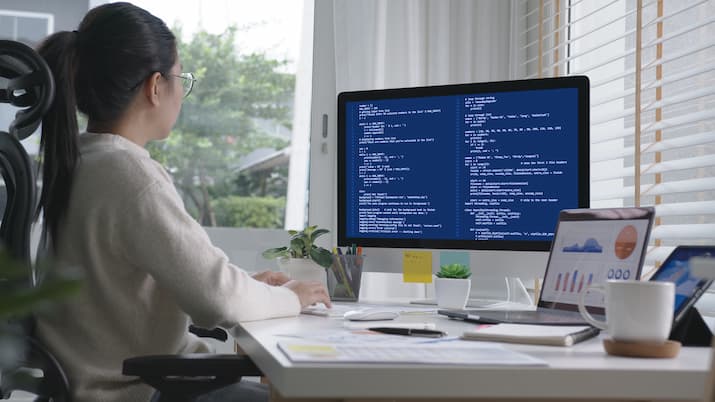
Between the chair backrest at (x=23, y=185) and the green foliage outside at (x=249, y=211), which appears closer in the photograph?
the chair backrest at (x=23, y=185)

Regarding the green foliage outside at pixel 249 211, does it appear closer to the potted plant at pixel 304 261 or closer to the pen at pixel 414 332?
the potted plant at pixel 304 261

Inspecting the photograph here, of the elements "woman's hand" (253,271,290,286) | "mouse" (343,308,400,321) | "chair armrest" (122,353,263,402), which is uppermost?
"woman's hand" (253,271,290,286)

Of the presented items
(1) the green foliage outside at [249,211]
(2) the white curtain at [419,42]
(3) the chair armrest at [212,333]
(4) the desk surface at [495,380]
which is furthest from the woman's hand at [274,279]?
(1) the green foliage outside at [249,211]

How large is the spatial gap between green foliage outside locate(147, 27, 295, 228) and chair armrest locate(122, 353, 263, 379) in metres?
2.49

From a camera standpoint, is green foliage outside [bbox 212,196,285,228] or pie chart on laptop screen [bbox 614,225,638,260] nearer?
pie chart on laptop screen [bbox 614,225,638,260]

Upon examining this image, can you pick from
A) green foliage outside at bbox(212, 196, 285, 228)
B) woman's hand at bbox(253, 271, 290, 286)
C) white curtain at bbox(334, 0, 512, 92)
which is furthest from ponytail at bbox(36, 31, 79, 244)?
green foliage outside at bbox(212, 196, 285, 228)

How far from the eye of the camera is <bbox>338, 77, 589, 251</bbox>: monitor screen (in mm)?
1831

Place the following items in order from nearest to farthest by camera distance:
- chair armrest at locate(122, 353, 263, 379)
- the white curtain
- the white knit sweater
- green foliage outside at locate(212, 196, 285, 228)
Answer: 1. chair armrest at locate(122, 353, 263, 379)
2. the white knit sweater
3. the white curtain
4. green foliage outside at locate(212, 196, 285, 228)

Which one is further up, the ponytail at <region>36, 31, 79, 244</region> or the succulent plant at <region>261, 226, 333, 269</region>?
the ponytail at <region>36, 31, 79, 244</region>

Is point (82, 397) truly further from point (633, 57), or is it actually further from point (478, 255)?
point (633, 57)

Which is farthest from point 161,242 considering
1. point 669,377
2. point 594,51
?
point 594,51

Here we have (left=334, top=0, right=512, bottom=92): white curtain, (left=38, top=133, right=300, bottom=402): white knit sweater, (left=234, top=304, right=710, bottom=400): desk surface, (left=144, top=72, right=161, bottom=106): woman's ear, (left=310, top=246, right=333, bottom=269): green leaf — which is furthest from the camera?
(left=334, top=0, right=512, bottom=92): white curtain

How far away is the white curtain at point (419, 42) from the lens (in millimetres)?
2912

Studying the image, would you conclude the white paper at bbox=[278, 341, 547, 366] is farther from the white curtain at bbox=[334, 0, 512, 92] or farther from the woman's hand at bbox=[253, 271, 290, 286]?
the white curtain at bbox=[334, 0, 512, 92]
